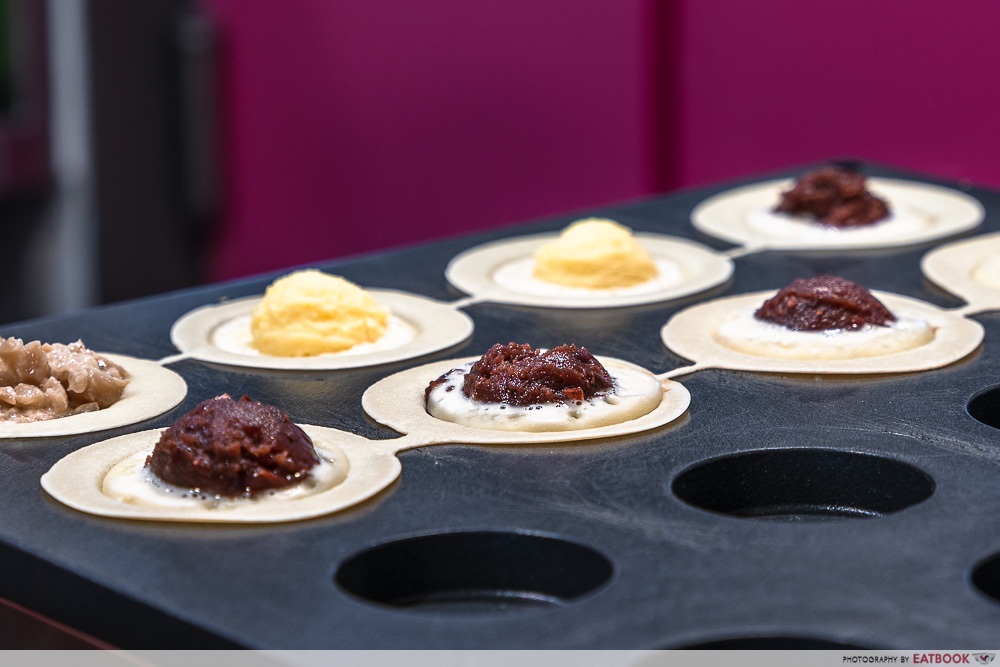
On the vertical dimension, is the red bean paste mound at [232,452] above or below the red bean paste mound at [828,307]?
below

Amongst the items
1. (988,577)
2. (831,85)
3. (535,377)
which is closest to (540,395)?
(535,377)

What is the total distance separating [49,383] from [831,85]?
2966 millimetres

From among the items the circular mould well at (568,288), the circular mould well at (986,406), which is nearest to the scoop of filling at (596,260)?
the circular mould well at (568,288)

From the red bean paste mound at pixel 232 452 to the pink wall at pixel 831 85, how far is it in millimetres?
2773

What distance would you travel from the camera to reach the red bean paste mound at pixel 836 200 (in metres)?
3.58

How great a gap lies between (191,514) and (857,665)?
3.22 ft

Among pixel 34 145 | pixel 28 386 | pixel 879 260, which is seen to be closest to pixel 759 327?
pixel 879 260

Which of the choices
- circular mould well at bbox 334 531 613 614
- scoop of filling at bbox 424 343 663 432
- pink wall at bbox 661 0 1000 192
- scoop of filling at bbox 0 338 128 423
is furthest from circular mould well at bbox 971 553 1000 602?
pink wall at bbox 661 0 1000 192

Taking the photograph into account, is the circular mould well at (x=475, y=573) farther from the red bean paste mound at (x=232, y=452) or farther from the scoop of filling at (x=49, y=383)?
the scoop of filling at (x=49, y=383)

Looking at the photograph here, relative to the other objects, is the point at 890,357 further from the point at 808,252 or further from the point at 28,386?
the point at 28,386

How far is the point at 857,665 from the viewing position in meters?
1.59

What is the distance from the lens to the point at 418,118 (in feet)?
18.4

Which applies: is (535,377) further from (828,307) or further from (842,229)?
(842,229)

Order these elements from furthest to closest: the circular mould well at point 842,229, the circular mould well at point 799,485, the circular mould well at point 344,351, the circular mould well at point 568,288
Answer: the circular mould well at point 842,229 → the circular mould well at point 568,288 → the circular mould well at point 344,351 → the circular mould well at point 799,485
